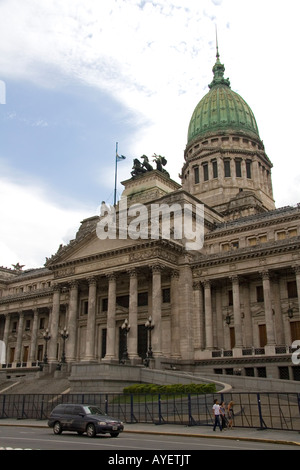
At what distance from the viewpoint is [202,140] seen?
270ft

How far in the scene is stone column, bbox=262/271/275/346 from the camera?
145 ft

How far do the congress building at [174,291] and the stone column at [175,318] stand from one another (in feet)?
0.35

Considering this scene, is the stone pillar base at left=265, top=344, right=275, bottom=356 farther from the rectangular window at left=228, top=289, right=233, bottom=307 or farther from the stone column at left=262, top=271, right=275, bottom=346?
the rectangular window at left=228, top=289, right=233, bottom=307

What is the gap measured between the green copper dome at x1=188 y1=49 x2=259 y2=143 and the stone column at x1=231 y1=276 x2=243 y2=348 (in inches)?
1573

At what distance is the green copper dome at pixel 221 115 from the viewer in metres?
82.3

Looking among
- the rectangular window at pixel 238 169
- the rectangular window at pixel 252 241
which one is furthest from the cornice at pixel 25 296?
the rectangular window at pixel 238 169

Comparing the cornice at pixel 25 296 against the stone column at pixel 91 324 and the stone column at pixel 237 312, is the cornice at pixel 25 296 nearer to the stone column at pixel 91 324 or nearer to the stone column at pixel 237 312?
the stone column at pixel 91 324

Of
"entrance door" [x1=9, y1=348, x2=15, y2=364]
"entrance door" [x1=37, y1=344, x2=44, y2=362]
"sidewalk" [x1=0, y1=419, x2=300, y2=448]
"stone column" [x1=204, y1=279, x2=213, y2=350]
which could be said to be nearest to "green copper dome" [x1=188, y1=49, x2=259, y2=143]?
"stone column" [x1=204, y1=279, x2=213, y2=350]

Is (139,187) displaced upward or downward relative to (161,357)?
upward

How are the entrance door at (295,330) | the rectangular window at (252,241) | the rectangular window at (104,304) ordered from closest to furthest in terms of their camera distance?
the entrance door at (295,330)
the rectangular window at (252,241)
the rectangular window at (104,304)
